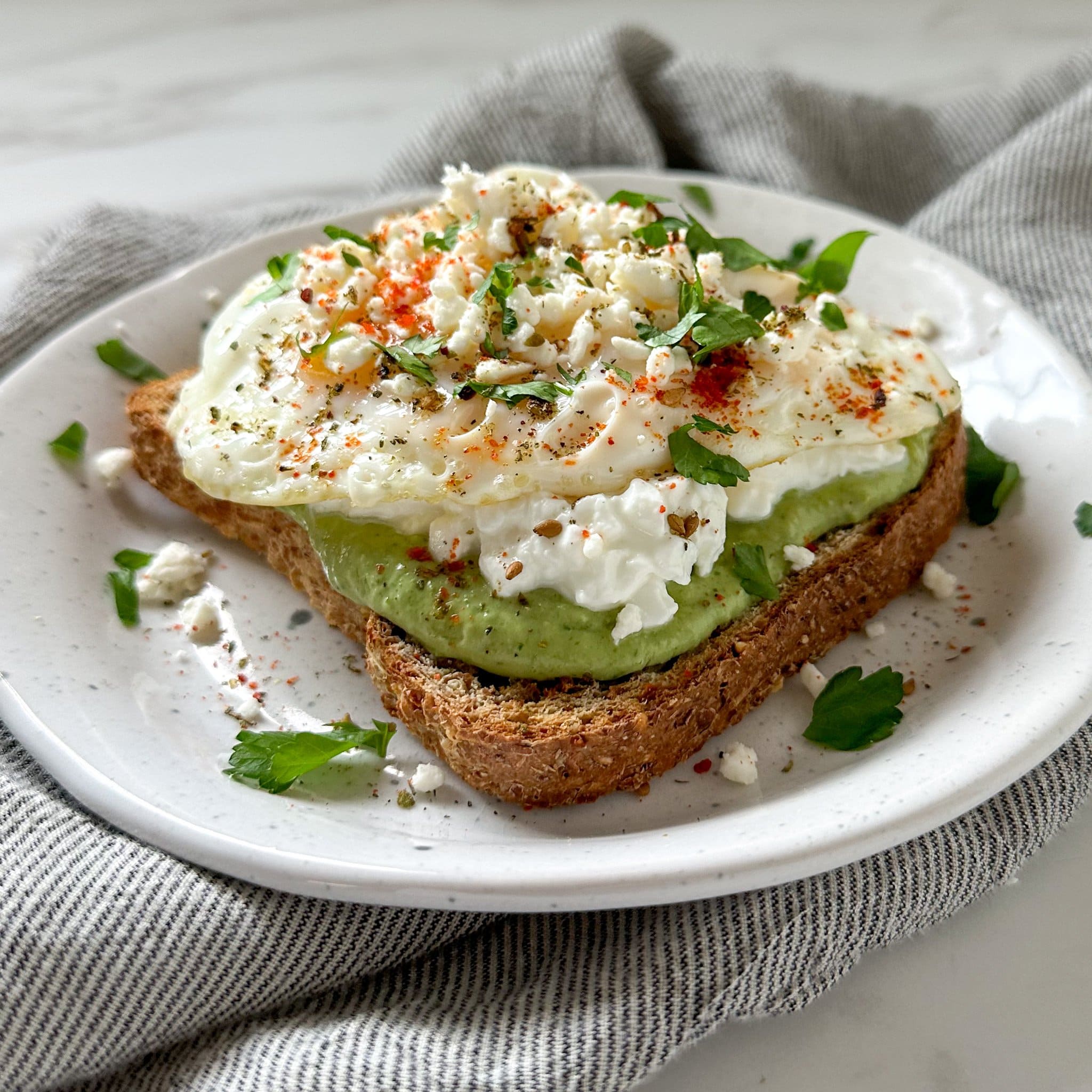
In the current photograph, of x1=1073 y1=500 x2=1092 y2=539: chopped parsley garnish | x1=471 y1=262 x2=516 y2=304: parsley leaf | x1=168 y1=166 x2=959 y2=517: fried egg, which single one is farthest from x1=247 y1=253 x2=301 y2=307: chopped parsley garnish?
x1=1073 y1=500 x2=1092 y2=539: chopped parsley garnish

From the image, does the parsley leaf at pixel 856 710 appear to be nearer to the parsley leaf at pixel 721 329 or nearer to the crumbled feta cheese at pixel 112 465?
the parsley leaf at pixel 721 329

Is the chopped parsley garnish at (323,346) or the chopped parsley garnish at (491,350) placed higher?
the chopped parsley garnish at (323,346)

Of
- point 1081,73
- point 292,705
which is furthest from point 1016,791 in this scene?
point 1081,73

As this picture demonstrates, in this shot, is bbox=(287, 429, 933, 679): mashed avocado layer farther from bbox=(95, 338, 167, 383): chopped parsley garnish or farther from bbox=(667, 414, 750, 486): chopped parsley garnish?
bbox=(95, 338, 167, 383): chopped parsley garnish

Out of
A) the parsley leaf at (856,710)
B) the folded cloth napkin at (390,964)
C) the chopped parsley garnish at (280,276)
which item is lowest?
the parsley leaf at (856,710)

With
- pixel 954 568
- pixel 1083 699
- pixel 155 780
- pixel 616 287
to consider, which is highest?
pixel 616 287

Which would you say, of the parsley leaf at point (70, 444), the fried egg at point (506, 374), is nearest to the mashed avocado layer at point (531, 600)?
the fried egg at point (506, 374)

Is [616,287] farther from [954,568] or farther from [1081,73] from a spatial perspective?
[1081,73]
